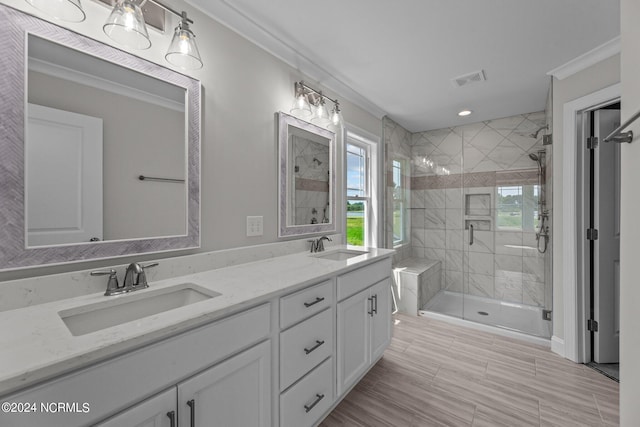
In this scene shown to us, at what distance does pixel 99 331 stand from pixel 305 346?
2.80ft

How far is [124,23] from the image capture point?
3.49ft

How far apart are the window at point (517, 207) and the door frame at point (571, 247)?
1.28 metres

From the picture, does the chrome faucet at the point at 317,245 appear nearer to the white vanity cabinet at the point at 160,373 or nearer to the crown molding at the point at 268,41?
the white vanity cabinet at the point at 160,373

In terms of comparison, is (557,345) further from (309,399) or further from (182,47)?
(182,47)

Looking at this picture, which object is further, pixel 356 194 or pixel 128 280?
pixel 356 194

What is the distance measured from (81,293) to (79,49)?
0.96 meters

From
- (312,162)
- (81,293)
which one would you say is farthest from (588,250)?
(81,293)

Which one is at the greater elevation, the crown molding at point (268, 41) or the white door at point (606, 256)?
the crown molding at point (268, 41)

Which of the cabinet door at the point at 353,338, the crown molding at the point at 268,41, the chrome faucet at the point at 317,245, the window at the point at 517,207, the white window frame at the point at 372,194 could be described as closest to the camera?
the crown molding at the point at 268,41

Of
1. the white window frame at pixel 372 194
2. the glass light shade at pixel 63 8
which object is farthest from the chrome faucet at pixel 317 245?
the glass light shade at pixel 63 8

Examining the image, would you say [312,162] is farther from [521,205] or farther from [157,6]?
[521,205]

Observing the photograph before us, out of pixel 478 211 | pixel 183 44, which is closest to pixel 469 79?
pixel 478 211

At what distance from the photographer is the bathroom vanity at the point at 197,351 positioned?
2.10ft

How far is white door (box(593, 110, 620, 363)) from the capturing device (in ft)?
6.89
